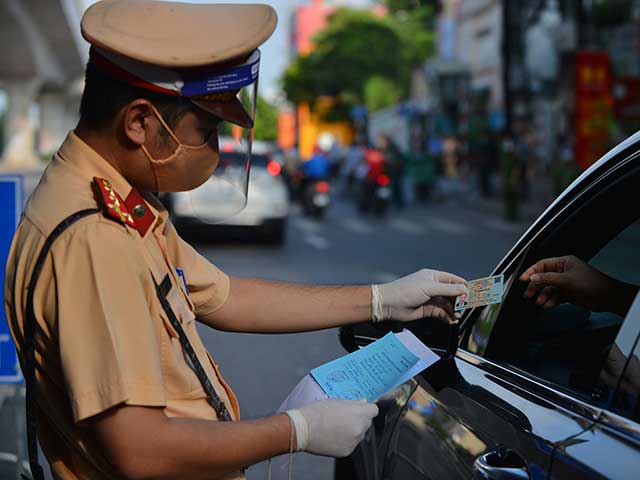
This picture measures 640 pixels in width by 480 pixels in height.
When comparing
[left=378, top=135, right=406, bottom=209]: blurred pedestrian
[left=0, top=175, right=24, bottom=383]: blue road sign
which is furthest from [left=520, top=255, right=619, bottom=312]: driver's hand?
[left=378, top=135, right=406, bottom=209]: blurred pedestrian

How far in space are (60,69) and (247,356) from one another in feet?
191

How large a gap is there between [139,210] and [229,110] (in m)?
0.26

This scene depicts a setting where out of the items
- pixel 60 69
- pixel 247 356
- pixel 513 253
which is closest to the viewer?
pixel 513 253

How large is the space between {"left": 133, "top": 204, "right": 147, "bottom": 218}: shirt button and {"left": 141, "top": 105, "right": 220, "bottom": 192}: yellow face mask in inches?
3.1

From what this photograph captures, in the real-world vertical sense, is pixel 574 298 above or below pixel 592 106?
above

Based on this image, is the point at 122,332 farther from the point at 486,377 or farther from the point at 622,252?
the point at 622,252

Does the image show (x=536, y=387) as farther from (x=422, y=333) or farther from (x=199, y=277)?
(x=199, y=277)

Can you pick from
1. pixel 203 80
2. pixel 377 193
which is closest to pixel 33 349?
pixel 203 80

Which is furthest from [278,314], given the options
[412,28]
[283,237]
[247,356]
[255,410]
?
[412,28]

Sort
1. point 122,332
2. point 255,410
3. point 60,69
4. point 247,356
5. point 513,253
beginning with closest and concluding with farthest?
point 122,332
point 513,253
point 255,410
point 247,356
point 60,69

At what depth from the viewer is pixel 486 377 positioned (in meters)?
2.24

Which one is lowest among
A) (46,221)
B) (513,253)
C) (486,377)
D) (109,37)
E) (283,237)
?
(283,237)

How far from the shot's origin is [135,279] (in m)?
1.71

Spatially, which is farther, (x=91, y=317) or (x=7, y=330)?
(x=7, y=330)
